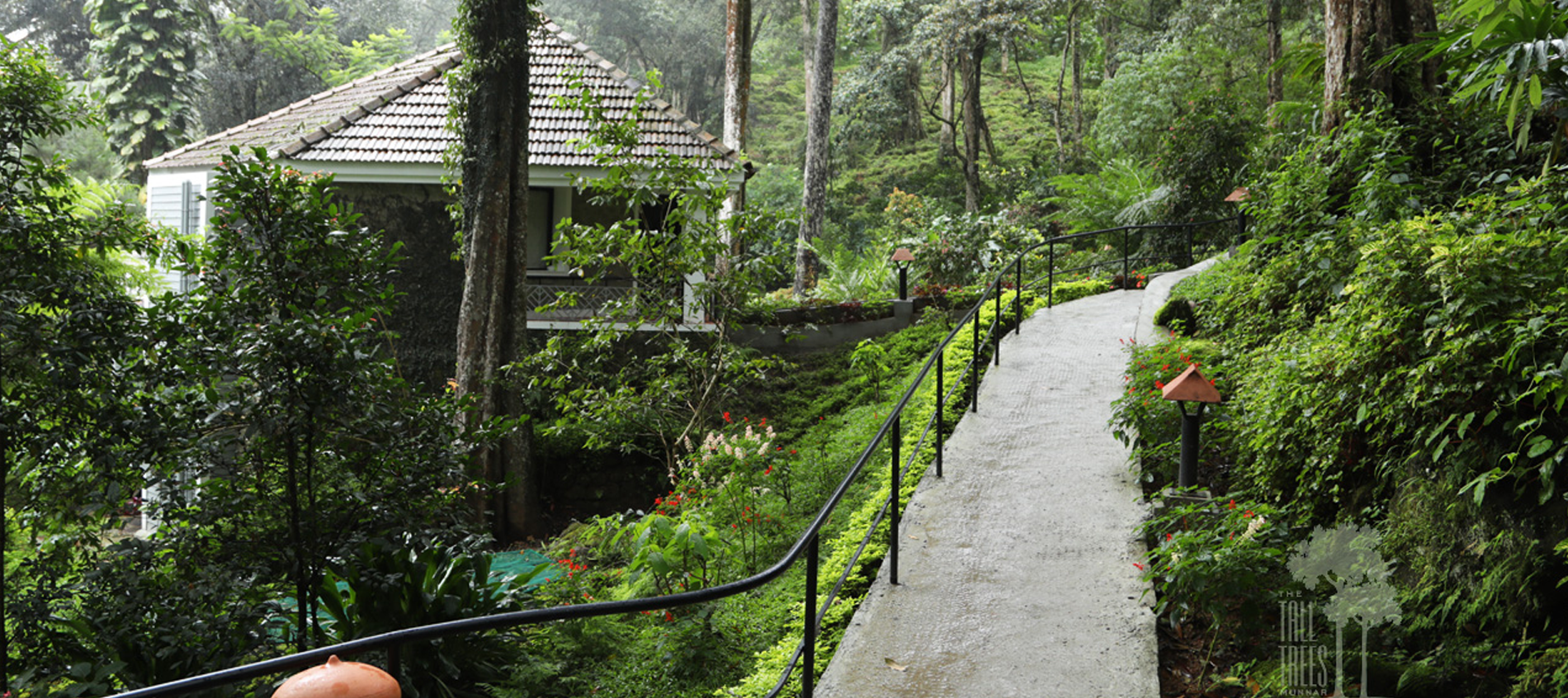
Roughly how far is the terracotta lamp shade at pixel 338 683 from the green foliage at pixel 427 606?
10.3 ft

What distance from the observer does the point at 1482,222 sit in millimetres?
4742

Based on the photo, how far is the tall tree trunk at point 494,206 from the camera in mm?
9422

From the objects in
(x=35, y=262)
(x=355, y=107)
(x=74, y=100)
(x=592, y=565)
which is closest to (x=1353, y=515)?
(x=592, y=565)

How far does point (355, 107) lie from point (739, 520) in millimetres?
9571

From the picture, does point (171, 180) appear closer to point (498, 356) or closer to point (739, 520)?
point (498, 356)

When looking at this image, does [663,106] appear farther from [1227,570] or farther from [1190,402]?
[1227,570]

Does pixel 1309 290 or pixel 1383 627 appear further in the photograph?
pixel 1309 290

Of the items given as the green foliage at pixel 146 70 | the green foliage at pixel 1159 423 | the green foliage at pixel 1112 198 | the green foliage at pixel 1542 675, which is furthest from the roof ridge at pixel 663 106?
the green foliage at pixel 146 70

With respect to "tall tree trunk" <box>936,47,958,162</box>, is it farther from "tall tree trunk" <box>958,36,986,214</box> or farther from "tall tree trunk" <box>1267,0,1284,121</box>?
"tall tree trunk" <box>1267,0,1284,121</box>

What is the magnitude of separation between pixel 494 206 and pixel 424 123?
3920 mm

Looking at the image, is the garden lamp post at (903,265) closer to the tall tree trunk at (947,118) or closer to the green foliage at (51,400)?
the green foliage at (51,400)

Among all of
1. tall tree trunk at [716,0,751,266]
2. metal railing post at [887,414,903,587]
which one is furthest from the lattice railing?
metal railing post at [887,414,903,587]

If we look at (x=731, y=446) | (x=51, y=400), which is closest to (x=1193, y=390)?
(x=731, y=446)

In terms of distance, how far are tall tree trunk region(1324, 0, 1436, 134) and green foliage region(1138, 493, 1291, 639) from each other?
4767 mm
